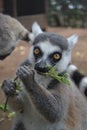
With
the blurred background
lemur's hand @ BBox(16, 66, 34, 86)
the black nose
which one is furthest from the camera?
the blurred background

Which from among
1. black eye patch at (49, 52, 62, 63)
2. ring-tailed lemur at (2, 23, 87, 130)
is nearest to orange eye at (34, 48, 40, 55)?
ring-tailed lemur at (2, 23, 87, 130)

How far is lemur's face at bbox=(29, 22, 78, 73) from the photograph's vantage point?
4.73 meters

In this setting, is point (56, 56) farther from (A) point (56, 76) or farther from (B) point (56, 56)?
(A) point (56, 76)

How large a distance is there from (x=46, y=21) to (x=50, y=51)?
866cm

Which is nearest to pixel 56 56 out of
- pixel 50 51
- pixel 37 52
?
pixel 50 51

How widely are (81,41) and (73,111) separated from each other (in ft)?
26.4

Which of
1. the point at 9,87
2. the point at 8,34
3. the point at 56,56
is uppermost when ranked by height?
the point at 56,56

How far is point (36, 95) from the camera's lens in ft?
14.7

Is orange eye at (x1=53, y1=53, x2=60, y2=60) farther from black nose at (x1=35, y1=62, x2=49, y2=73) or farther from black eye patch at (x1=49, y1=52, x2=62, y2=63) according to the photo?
black nose at (x1=35, y1=62, x2=49, y2=73)

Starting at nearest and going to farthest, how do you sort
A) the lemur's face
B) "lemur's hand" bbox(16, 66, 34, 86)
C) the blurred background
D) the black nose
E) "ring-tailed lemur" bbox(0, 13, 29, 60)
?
"lemur's hand" bbox(16, 66, 34, 86), the black nose, the lemur's face, "ring-tailed lemur" bbox(0, 13, 29, 60), the blurred background

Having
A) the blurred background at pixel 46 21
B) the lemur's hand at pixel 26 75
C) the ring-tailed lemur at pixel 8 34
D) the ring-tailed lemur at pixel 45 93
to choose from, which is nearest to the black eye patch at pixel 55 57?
the ring-tailed lemur at pixel 45 93

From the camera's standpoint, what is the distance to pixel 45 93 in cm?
455

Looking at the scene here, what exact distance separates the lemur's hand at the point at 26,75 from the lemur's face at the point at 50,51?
199 mm

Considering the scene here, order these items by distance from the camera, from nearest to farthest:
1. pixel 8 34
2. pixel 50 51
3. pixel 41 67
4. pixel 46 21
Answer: pixel 41 67 < pixel 50 51 < pixel 8 34 < pixel 46 21
